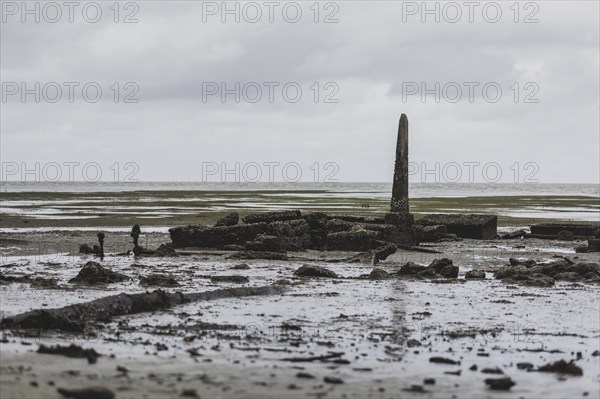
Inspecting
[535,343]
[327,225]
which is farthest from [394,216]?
[535,343]

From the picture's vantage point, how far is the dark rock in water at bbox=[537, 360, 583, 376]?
8.27 metres

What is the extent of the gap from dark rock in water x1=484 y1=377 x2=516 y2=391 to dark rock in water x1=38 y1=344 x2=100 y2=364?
3.57 metres

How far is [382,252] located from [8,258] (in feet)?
28.0

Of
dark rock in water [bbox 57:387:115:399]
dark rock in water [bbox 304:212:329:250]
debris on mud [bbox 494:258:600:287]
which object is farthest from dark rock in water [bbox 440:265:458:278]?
dark rock in water [bbox 57:387:115:399]

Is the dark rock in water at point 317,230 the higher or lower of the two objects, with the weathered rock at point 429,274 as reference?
higher

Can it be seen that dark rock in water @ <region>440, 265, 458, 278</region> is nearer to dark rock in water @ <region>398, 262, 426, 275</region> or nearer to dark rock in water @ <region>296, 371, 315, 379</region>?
dark rock in water @ <region>398, 262, 426, 275</region>

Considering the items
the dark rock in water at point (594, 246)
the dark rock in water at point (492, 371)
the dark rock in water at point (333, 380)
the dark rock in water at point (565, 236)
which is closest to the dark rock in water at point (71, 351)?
the dark rock in water at point (333, 380)

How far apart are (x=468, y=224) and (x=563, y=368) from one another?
65.8 feet

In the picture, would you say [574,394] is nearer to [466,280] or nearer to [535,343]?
[535,343]

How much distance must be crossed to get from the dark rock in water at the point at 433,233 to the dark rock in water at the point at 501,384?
18562 millimetres

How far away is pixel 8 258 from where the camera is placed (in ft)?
67.9

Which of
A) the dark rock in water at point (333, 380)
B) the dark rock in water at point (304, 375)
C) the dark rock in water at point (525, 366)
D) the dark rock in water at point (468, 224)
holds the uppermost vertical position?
the dark rock in water at point (468, 224)

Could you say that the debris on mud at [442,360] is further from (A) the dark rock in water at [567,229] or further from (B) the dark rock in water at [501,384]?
(A) the dark rock in water at [567,229]

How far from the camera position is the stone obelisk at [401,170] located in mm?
23859
